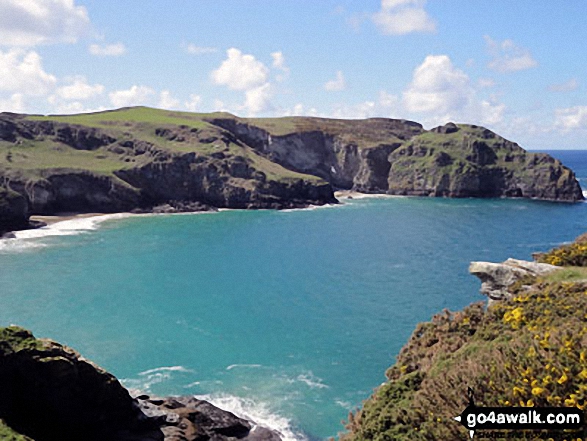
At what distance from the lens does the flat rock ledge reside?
1204 inches

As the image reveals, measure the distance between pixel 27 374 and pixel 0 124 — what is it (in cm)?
14873

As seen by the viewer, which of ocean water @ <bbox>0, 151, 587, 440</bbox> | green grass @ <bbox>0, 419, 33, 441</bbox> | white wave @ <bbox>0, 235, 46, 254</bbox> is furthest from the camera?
white wave @ <bbox>0, 235, 46, 254</bbox>

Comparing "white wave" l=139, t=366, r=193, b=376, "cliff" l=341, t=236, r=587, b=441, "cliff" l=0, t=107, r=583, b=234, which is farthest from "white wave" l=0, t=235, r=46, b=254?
"cliff" l=341, t=236, r=587, b=441

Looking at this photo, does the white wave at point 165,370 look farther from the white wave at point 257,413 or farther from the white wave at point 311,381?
the white wave at point 311,381

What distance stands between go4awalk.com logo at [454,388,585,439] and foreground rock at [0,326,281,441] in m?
22.8

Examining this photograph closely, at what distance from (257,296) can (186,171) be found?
A: 322 ft

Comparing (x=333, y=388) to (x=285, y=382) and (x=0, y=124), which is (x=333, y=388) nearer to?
(x=285, y=382)

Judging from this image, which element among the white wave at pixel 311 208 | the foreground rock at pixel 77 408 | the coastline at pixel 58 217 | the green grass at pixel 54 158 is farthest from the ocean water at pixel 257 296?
the green grass at pixel 54 158

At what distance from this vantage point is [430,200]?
568ft

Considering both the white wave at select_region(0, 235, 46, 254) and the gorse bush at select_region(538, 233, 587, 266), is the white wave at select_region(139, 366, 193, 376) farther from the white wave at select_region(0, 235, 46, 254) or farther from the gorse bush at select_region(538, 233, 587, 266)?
the white wave at select_region(0, 235, 46, 254)

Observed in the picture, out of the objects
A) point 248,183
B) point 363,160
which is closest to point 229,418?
point 248,183

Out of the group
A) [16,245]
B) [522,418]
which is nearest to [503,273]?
[522,418]

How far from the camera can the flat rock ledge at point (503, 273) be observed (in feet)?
100

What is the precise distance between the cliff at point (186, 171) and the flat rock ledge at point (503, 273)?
107472 millimetres
